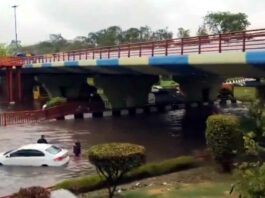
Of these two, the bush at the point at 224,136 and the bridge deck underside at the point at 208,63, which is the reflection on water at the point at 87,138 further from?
the bush at the point at 224,136

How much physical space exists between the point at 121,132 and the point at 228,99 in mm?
26526

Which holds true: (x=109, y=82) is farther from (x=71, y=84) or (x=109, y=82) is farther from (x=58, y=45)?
(x=58, y=45)

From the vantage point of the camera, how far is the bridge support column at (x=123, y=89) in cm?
5044

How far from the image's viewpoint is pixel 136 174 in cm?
2150

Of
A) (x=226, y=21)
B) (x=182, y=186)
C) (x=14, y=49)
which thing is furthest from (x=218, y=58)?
(x=14, y=49)

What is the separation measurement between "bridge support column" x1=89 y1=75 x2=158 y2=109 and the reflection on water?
3434 mm

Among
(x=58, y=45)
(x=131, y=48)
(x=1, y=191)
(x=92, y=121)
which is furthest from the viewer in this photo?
(x=58, y=45)

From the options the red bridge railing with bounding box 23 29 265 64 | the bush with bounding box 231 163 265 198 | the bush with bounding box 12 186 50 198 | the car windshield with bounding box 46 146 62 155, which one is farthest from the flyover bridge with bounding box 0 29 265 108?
the bush with bounding box 231 163 265 198

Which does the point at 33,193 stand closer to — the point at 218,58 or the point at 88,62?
the point at 218,58

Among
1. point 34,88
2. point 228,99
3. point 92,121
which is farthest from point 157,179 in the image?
point 34,88

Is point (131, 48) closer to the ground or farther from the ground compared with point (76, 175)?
farther from the ground

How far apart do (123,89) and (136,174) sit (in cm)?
2997

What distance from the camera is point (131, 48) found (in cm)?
3544

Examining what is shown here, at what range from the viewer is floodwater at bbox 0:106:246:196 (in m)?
23.3
